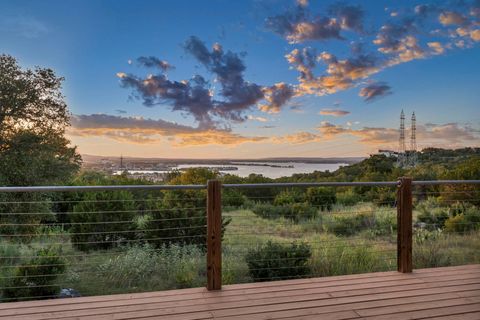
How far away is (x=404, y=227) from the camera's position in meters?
3.92

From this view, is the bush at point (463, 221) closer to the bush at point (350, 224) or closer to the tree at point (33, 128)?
the bush at point (350, 224)

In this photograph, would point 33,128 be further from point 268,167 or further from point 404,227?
point 404,227

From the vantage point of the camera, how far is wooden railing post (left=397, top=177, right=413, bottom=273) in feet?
12.7

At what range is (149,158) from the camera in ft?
42.4

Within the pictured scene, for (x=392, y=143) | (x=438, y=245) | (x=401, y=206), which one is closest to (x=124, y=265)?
(x=401, y=206)

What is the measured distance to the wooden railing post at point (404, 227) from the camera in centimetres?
388

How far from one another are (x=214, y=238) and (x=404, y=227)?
194 cm

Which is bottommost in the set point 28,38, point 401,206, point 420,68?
point 401,206

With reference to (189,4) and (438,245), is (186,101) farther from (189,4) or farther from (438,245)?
(438,245)

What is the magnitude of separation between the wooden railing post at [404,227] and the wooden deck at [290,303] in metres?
0.32

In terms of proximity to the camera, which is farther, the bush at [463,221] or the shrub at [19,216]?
the shrub at [19,216]

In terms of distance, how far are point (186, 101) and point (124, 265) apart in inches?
287

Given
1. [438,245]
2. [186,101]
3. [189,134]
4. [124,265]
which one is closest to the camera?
[124,265]

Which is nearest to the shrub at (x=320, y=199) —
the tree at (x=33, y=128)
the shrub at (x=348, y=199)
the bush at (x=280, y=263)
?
the shrub at (x=348, y=199)
